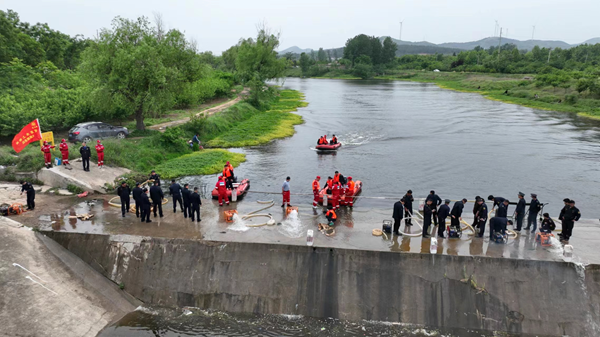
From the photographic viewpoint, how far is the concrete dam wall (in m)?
12.1

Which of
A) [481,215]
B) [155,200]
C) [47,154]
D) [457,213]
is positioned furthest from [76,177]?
[481,215]

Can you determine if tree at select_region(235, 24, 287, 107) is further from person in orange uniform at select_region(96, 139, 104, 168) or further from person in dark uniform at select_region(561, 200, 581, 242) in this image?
person in dark uniform at select_region(561, 200, 581, 242)

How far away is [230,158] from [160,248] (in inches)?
694

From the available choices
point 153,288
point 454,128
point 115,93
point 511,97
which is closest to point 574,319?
point 153,288

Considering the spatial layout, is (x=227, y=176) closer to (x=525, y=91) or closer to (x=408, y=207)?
(x=408, y=207)

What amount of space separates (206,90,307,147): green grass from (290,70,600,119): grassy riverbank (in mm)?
45598

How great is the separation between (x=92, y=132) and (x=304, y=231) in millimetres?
21252

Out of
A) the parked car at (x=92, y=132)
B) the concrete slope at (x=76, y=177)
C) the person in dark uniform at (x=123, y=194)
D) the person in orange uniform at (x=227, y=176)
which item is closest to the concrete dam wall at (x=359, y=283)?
the person in dark uniform at (x=123, y=194)

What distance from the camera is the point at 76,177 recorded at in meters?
20.1

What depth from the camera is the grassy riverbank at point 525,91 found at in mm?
65312

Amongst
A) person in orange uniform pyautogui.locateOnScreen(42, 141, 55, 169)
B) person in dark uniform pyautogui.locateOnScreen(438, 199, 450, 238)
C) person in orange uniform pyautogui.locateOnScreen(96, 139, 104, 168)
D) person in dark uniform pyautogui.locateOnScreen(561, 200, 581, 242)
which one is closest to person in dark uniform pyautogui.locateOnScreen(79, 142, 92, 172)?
person in orange uniform pyautogui.locateOnScreen(96, 139, 104, 168)

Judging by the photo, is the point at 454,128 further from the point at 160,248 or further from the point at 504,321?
the point at 160,248

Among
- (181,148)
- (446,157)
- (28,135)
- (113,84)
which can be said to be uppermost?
(113,84)

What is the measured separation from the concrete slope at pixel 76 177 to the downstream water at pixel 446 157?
5.90 m
